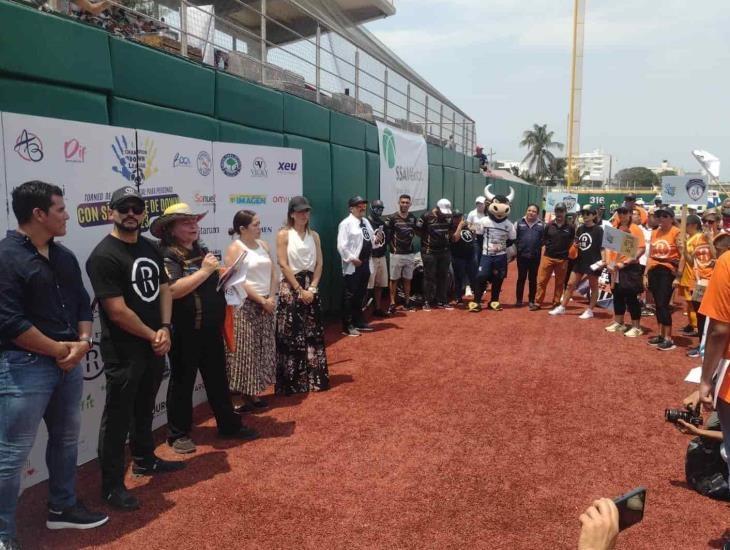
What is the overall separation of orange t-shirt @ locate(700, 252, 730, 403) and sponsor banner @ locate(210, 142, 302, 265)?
3.88 m

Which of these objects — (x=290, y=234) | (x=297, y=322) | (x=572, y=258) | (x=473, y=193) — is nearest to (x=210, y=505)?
(x=297, y=322)

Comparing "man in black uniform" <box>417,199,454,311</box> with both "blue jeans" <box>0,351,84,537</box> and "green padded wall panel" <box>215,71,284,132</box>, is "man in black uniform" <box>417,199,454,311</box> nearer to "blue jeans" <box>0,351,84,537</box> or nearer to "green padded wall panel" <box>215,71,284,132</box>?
"green padded wall panel" <box>215,71,284,132</box>

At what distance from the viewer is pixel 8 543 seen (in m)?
2.76

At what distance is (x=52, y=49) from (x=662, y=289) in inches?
275

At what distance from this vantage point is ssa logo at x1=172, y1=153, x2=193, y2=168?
4.64 m

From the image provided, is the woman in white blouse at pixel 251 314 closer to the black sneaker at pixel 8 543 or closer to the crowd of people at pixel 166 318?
the crowd of people at pixel 166 318

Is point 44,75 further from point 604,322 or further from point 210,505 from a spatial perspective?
point 604,322

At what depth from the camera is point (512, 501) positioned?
3.50m

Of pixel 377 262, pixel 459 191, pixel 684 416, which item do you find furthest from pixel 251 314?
pixel 459 191

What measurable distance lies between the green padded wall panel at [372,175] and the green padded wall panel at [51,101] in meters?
5.82

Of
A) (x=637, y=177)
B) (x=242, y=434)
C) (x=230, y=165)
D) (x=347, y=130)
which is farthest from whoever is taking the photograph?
(x=637, y=177)

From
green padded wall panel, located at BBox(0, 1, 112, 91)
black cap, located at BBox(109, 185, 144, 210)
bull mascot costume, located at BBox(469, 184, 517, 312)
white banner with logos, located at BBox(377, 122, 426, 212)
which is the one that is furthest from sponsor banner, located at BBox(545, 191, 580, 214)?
black cap, located at BBox(109, 185, 144, 210)

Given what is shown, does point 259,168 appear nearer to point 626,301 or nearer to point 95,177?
point 95,177

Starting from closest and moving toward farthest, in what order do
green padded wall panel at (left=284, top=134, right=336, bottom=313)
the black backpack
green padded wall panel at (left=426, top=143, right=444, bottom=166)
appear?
1. the black backpack
2. green padded wall panel at (left=284, top=134, right=336, bottom=313)
3. green padded wall panel at (left=426, top=143, right=444, bottom=166)
